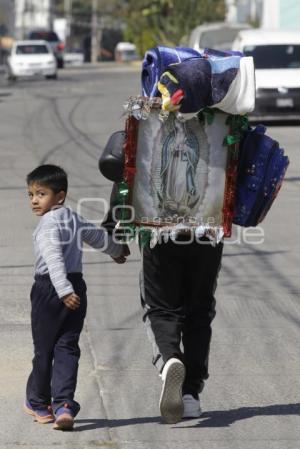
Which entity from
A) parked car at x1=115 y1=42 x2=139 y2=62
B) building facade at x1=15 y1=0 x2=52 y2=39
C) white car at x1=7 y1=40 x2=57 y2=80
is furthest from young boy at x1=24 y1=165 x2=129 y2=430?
building facade at x1=15 y1=0 x2=52 y2=39

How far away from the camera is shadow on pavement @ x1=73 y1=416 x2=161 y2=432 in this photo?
6.00 m

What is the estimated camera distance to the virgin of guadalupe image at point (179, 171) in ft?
19.5

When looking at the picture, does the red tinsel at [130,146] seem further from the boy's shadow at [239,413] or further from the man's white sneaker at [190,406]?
the boy's shadow at [239,413]

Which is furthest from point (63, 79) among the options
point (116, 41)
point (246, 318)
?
point (116, 41)

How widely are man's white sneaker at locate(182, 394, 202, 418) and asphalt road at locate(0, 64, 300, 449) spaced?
5 centimetres

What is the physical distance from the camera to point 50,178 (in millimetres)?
5883

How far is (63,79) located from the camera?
4512 centimetres

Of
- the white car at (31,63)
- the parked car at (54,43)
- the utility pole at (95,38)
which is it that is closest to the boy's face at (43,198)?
the white car at (31,63)

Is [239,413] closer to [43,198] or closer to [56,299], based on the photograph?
[56,299]

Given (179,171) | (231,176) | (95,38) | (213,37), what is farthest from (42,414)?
(95,38)

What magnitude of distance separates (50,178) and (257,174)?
989 millimetres

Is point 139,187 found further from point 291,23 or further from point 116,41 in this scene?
point 116,41

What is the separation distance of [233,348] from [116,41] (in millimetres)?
108466

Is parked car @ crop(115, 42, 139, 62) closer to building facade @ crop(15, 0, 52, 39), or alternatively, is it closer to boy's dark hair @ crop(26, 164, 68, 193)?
building facade @ crop(15, 0, 52, 39)
